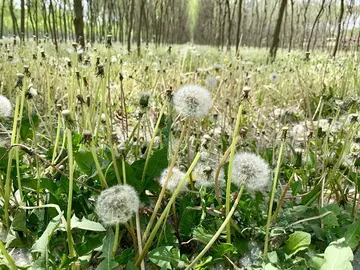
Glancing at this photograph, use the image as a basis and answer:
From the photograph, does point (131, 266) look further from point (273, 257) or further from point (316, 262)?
point (316, 262)

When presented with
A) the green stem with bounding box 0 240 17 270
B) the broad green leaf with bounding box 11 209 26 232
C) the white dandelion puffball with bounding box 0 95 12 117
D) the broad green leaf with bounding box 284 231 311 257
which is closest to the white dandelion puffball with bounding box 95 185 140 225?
the green stem with bounding box 0 240 17 270

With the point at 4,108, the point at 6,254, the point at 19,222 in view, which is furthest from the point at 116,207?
the point at 4,108

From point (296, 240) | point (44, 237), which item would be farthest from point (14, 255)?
point (296, 240)

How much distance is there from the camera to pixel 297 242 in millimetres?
1156

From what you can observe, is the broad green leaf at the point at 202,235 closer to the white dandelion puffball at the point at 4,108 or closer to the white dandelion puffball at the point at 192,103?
the white dandelion puffball at the point at 192,103

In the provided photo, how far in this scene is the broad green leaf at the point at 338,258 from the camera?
39.2 inches

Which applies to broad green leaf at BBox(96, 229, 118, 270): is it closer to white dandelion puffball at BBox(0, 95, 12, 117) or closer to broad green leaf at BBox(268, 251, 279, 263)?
broad green leaf at BBox(268, 251, 279, 263)

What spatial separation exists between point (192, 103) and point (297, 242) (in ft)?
1.77

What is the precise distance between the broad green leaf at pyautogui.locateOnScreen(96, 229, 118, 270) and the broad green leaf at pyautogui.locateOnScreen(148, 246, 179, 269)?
0.12 meters


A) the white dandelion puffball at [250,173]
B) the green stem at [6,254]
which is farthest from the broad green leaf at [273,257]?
the green stem at [6,254]

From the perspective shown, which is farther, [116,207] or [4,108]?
[4,108]

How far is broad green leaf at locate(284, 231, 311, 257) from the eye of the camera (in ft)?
3.73

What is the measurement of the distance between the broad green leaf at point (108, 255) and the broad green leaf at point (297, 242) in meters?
0.53

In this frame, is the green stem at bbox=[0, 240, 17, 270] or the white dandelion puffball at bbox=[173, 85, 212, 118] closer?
the green stem at bbox=[0, 240, 17, 270]
